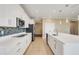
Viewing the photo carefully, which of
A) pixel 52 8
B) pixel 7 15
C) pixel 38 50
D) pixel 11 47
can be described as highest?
pixel 52 8

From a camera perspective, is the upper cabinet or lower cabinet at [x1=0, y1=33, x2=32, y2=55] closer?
lower cabinet at [x1=0, y1=33, x2=32, y2=55]

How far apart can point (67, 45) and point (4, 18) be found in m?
1.55

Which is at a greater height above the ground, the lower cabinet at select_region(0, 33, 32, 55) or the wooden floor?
the lower cabinet at select_region(0, 33, 32, 55)

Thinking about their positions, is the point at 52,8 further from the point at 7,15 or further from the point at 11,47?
the point at 11,47

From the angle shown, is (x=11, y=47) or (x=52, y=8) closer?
(x=11, y=47)

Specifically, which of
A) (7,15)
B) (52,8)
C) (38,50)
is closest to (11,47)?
(7,15)

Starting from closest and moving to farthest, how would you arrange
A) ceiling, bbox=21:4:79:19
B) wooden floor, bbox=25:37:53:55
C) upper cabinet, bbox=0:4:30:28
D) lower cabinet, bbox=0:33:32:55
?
lower cabinet, bbox=0:33:32:55
upper cabinet, bbox=0:4:30:28
wooden floor, bbox=25:37:53:55
ceiling, bbox=21:4:79:19

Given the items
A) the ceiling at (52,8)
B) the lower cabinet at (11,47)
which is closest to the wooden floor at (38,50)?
the lower cabinet at (11,47)

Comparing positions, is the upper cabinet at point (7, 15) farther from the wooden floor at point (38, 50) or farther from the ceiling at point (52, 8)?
the ceiling at point (52, 8)

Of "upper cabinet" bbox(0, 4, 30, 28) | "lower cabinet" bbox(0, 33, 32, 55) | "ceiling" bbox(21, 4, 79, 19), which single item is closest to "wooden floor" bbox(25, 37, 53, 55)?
"lower cabinet" bbox(0, 33, 32, 55)

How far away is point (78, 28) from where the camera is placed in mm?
7633

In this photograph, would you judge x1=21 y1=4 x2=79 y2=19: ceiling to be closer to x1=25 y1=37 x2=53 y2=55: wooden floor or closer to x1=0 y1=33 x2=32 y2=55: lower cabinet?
x1=25 y1=37 x2=53 y2=55: wooden floor

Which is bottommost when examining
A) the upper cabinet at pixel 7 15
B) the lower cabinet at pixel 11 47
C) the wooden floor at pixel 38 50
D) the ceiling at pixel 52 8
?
the wooden floor at pixel 38 50
